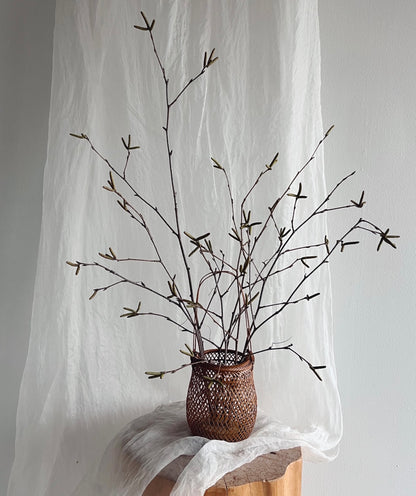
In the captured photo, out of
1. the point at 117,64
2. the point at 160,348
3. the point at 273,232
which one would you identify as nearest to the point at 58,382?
the point at 160,348

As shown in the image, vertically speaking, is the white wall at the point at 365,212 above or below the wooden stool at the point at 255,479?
above

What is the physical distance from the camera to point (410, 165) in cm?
138

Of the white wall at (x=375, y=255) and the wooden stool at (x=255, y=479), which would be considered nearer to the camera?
the wooden stool at (x=255, y=479)

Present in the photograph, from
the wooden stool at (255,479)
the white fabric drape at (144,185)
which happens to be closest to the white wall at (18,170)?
the white fabric drape at (144,185)

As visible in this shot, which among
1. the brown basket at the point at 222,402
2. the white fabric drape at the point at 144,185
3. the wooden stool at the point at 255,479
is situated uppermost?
the white fabric drape at the point at 144,185

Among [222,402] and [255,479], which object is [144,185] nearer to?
[222,402]

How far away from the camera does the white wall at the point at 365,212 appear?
1.38 meters

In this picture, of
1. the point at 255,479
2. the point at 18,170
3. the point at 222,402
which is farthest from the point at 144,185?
the point at 255,479

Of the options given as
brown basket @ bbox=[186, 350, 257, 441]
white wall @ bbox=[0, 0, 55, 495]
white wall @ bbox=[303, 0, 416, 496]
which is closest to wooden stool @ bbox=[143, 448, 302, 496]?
brown basket @ bbox=[186, 350, 257, 441]

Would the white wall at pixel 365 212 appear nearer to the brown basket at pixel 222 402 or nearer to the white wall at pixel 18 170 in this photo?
the white wall at pixel 18 170

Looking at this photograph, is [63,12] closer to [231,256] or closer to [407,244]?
[231,256]

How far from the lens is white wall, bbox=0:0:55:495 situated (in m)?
1.44

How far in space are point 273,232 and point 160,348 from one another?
0.35m

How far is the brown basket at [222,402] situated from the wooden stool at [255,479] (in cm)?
6
